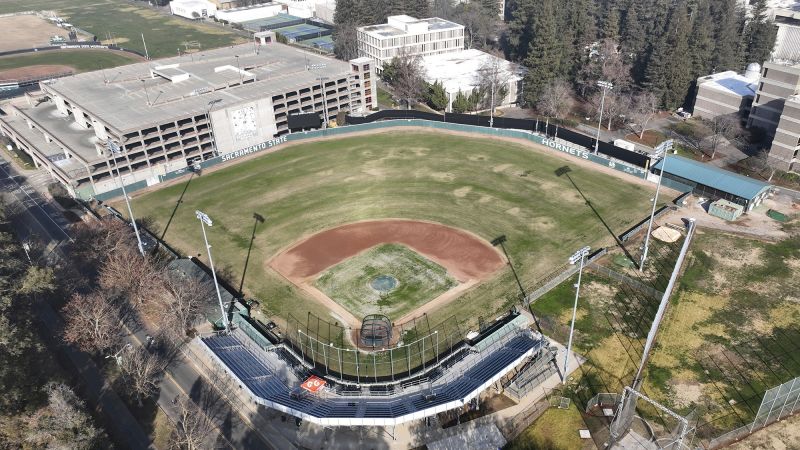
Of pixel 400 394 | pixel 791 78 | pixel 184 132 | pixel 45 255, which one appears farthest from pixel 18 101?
pixel 791 78

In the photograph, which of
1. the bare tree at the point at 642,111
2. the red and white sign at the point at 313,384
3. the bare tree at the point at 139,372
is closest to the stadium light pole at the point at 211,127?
the bare tree at the point at 139,372

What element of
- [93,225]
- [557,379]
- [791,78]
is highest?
[791,78]

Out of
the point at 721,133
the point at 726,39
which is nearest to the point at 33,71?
the point at 721,133

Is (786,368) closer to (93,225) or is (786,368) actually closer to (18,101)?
(93,225)

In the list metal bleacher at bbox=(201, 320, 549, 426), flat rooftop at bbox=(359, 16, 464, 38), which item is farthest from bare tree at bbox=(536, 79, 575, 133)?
metal bleacher at bbox=(201, 320, 549, 426)

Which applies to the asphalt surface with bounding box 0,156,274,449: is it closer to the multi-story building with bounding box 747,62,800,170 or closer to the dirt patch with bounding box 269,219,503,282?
the dirt patch with bounding box 269,219,503,282
